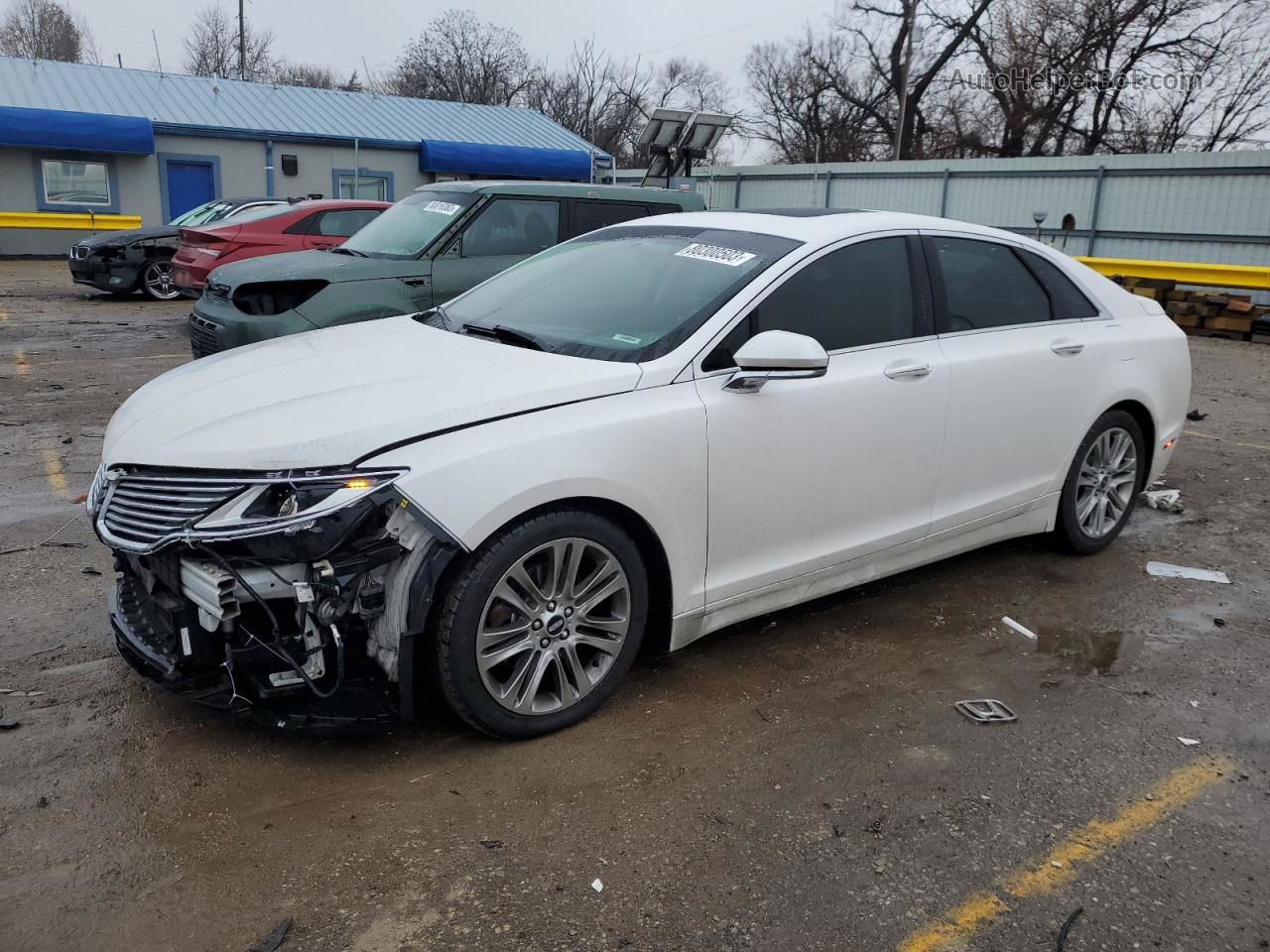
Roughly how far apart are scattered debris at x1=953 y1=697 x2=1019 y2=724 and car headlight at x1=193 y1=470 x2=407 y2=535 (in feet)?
7.06

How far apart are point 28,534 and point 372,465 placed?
3149 millimetres

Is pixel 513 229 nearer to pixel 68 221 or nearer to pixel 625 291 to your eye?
pixel 625 291

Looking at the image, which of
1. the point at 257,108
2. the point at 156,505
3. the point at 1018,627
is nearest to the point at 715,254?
the point at 1018,627

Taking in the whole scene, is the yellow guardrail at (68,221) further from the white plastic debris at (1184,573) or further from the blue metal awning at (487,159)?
the white plastic debris at (1184,573)

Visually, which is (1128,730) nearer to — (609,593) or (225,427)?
(609,593)

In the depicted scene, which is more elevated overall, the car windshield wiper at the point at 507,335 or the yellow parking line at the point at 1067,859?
the car windshield wiper at the point at 507,335

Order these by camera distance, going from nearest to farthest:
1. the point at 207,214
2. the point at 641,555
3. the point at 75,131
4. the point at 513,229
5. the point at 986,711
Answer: the point at 641,555 < the point at 986,711 < the point at 513,229 < the point at 207,214 < the point at 75,131

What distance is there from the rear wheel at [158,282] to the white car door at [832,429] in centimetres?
1380

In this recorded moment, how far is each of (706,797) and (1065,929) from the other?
1.01 metres

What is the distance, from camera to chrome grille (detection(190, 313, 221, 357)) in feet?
24.5

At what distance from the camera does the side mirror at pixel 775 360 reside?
11.2 feet

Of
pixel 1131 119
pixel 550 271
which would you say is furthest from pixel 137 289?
pixel 1131 119

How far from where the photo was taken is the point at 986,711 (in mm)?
3598

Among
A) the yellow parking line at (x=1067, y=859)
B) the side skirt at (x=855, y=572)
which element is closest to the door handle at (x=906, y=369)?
the side skirt at (x=855, y=572)
